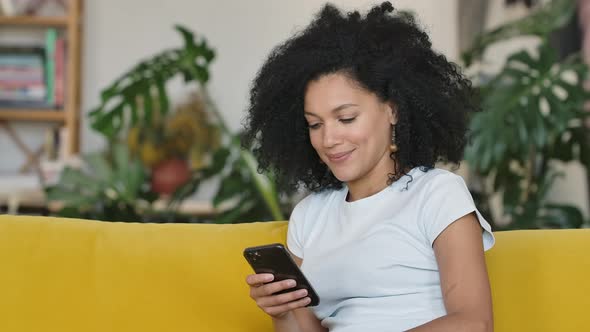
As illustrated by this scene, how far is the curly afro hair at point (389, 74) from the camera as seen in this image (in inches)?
59.2

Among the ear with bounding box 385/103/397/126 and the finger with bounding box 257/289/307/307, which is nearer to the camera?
the finger with bounding box 257/289/307/307

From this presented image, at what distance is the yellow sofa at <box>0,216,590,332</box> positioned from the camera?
1.53 metres

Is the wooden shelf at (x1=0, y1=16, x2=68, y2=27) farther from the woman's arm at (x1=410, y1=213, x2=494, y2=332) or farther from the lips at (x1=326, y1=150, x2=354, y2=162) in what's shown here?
the woman's arm at (x1=410, y1=213, x2=494, y2=332)

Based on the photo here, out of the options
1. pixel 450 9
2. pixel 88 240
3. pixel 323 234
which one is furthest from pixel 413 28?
pixel 450 9

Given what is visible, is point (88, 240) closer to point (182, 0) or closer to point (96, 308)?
point (96, 308)

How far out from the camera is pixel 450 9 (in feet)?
12.6

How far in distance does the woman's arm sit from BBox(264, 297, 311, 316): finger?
0.56 feet

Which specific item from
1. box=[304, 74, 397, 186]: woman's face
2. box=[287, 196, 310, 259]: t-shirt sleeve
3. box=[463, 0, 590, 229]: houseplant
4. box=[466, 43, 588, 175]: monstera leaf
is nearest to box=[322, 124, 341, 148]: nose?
box=[304, 74, 397, 186]: woman's face

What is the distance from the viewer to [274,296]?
1400 mm

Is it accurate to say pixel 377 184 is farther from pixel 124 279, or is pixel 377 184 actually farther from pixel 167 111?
pixel 167 111

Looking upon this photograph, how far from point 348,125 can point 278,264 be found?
26 centimetres

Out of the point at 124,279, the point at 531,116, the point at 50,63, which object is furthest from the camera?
the point at 50,63

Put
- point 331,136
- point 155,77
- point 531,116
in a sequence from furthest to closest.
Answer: point 155,77 → point 531,116 → point 331,136

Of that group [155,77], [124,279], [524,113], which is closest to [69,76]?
[155,77]
